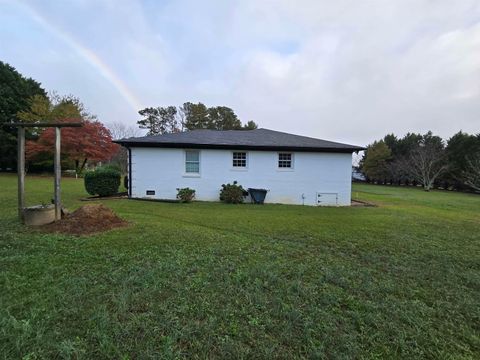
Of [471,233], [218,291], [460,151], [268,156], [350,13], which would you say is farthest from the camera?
[460,151]

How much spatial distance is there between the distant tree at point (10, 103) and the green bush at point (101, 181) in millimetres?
26237

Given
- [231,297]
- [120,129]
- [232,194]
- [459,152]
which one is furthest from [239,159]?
[120,129]

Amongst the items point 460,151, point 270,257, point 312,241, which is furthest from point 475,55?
point 460,151

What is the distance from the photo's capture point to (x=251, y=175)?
1277cm

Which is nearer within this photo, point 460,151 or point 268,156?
point 268,156

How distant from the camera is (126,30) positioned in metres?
11.9

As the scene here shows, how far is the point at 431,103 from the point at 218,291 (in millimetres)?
19648

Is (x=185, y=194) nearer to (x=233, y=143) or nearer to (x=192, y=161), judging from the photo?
(x=192, y=161)

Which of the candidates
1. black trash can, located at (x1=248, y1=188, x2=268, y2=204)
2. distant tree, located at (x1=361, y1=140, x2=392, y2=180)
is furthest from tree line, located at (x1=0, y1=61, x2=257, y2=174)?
distant tree, located at (x1=361, y1=140, x2=392, y2=180)

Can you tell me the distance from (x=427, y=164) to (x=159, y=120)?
4140 centimetres

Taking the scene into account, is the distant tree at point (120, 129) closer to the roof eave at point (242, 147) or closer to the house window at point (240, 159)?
the roof eave at point (242, 147)

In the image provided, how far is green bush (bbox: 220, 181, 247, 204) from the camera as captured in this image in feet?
39.8

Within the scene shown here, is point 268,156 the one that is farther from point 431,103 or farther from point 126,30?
point 431,103

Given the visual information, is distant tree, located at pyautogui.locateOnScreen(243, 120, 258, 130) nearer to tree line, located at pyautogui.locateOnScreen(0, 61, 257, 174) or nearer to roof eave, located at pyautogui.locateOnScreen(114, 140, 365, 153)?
tree line, located at pyautogui.locateOnScreen(0, 61, 257, 174)
